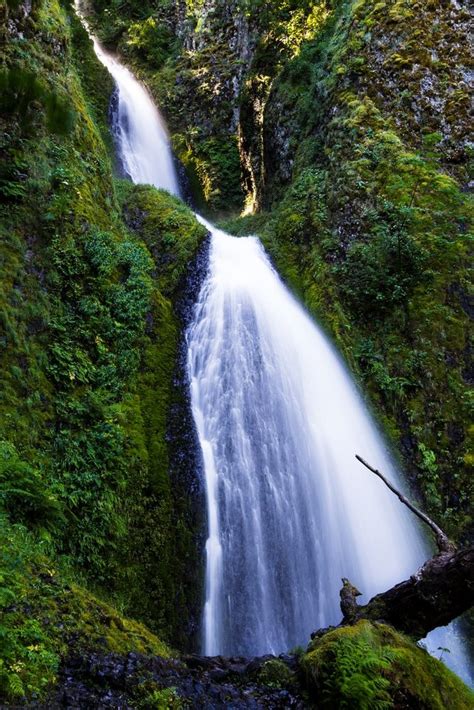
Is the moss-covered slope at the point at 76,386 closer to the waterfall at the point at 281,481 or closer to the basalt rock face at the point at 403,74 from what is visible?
the waterfall at the point at 281,481

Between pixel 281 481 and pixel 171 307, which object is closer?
pixel 281 481

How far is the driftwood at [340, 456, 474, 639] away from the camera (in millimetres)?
3527

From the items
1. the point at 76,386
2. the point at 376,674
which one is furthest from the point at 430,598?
the point at 76,386

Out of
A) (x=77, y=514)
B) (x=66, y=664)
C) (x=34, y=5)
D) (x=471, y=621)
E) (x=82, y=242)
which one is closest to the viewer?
(x=66, y=664)

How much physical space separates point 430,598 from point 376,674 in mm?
902

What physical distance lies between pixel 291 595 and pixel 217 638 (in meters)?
1.16

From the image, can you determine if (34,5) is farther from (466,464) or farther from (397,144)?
(466,464)

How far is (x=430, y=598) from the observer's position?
369 cm

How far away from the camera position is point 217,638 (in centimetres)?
572

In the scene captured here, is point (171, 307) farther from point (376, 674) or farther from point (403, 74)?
point (403, 74)

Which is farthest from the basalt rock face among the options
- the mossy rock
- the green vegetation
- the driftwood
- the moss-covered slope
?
the mossy rock

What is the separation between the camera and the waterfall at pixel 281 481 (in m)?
6.14

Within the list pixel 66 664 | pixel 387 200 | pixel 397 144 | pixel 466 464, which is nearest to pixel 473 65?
pixel 397 144

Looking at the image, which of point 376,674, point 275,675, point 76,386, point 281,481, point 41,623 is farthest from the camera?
point 281,481
